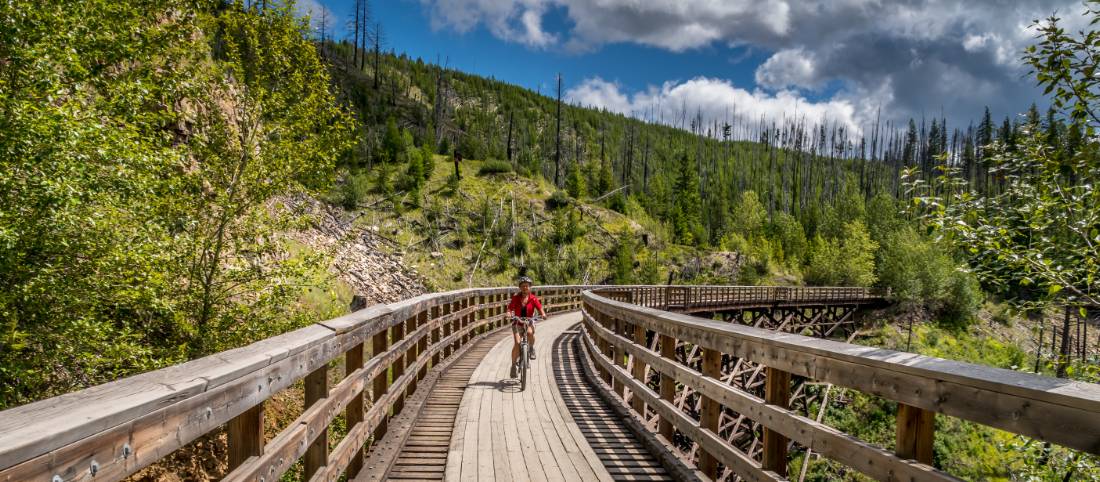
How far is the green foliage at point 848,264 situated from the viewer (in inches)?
2430

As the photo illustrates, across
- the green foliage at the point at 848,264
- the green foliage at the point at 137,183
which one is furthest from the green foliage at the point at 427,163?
the green foliage at the point at 848,264

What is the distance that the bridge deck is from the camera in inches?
189

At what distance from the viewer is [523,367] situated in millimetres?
8227

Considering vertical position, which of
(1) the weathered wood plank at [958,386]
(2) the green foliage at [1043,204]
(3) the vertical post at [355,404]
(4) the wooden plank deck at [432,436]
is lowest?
(4) the wooden plank deck at [432,436]

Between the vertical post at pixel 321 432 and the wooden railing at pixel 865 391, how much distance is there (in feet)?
9.10

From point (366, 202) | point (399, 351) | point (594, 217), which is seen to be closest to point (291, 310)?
point (399, 351)

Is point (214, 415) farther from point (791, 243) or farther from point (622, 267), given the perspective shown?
point (791, 243)

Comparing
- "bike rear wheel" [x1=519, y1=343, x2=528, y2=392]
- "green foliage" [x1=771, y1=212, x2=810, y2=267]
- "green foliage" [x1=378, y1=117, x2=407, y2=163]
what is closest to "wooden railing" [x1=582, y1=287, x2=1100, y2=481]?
"bike rear wheel" [x1=519, y1=343, x2=528, y2=392]

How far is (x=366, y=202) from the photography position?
5006cm

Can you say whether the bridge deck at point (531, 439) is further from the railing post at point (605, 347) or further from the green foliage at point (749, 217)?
the green foliage at point (749, 217)

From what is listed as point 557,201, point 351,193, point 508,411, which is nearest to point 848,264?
point 557,201

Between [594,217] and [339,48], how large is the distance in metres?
76.1

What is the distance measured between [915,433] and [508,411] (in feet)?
16.8

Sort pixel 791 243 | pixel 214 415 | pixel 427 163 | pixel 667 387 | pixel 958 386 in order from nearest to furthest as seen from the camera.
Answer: pixel 214 415, pixel 958 386, pixel 667 387, pixel 427 163, pixel 791 243
